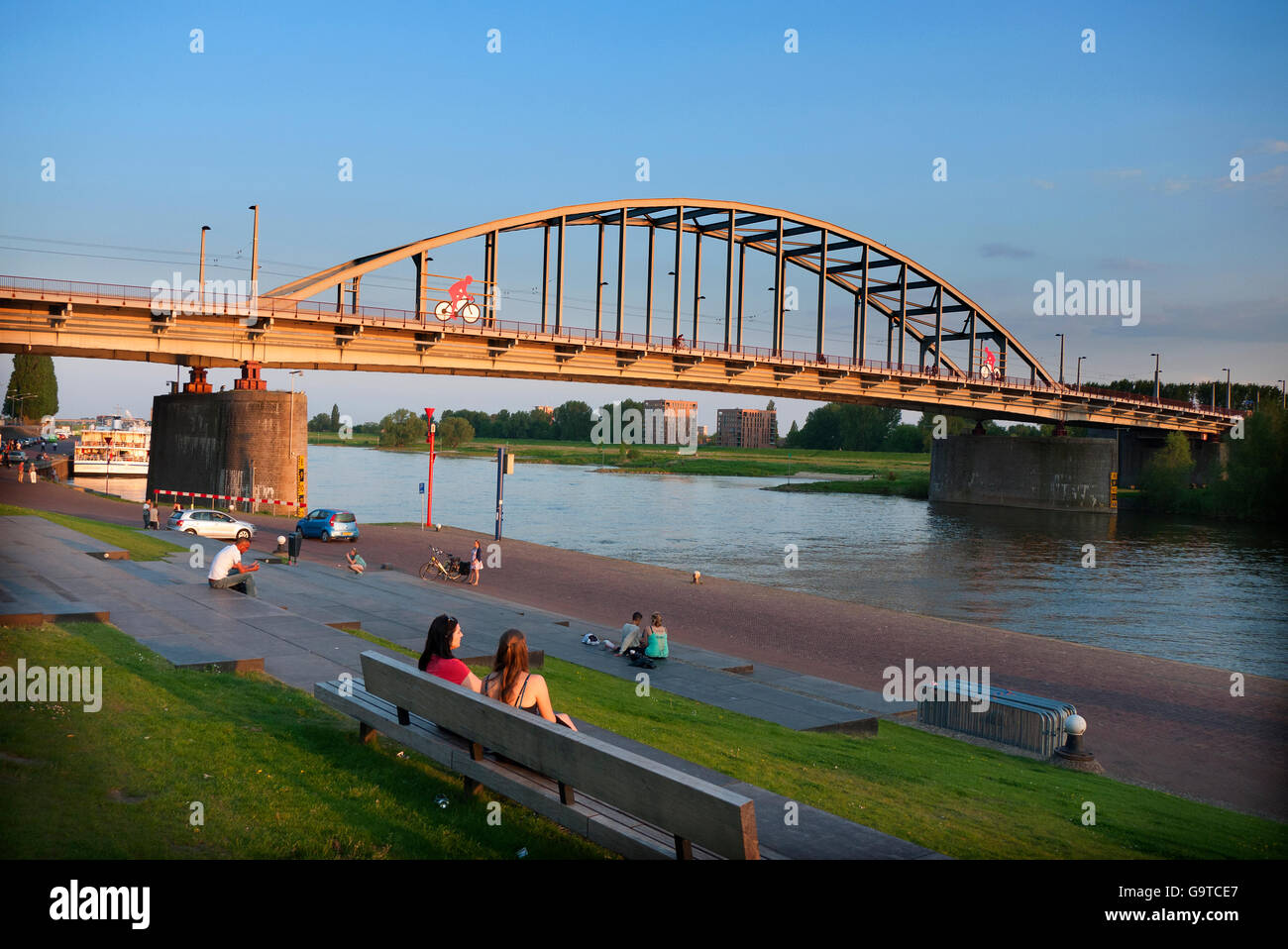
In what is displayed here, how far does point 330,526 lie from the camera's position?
33031 mm

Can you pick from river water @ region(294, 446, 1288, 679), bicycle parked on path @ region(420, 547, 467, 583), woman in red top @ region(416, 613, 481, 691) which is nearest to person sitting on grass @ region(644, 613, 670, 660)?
woman in red top @ region(416, 613, 481, 691)

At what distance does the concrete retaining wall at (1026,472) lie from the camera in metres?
80.3

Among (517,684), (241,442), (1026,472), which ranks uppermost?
(241,442)

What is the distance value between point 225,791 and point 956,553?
4538 cm

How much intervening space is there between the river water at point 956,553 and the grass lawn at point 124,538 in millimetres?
15686

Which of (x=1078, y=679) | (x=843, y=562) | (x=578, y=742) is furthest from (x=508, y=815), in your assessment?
(x=843, y=562)

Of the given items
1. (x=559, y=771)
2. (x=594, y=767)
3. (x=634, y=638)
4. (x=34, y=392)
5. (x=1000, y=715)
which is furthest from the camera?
(x=34, y=392)

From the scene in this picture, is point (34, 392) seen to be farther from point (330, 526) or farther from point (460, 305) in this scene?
point (330, 526)

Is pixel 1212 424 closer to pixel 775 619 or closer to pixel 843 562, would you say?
pixel 843 562

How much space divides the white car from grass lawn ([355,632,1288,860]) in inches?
898

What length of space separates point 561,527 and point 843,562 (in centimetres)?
1647

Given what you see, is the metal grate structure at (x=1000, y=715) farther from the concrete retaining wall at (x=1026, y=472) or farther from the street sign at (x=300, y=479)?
the concrete retaining wall at (x=1026, y=472)

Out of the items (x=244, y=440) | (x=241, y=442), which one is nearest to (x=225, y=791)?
(x=244, y=440)

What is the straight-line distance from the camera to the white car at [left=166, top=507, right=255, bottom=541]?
103 feet
